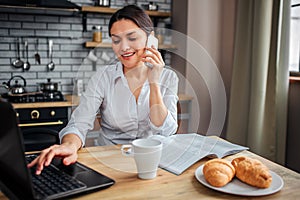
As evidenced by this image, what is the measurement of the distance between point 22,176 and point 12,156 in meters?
0.05

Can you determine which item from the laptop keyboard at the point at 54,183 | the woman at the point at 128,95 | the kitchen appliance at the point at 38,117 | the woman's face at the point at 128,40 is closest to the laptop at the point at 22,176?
the laptop keyboard at the point at 54,183

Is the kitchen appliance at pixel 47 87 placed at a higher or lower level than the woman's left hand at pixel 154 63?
lower

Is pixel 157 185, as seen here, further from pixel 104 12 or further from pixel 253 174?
pixel 104 12

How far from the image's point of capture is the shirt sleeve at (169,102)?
1.30 m

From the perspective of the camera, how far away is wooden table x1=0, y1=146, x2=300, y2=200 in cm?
87

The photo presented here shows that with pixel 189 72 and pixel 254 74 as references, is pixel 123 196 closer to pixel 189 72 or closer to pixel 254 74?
pixel 189 72

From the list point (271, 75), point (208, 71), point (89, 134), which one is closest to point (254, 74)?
point (271, 75)

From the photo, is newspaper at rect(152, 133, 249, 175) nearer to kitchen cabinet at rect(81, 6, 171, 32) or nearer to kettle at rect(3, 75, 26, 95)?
kettle at rect(3, 75, 26, 95)

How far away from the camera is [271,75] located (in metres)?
2.44

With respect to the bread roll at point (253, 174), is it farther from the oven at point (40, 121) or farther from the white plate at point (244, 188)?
the oven at point (40, 121)

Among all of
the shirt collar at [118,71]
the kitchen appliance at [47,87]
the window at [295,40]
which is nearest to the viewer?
the shirt collar at [118,71]

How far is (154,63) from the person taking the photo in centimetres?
119

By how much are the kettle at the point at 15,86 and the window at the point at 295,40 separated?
7.17 ft

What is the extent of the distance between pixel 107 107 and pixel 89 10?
5.85ft
